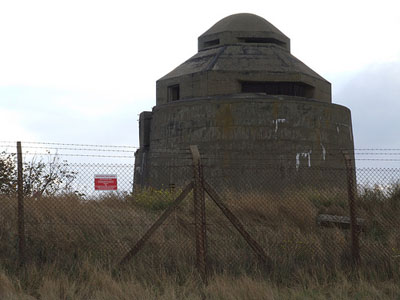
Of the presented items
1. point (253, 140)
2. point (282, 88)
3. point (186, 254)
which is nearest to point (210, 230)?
point (186, 254)

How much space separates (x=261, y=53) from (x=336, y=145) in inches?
192

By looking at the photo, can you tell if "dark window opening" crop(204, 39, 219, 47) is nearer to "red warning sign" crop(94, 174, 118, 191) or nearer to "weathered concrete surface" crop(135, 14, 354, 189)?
"weathered concrete surface" crop(135, 14, 354, 189)

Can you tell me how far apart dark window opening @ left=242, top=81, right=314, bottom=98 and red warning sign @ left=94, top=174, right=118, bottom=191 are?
11590mm

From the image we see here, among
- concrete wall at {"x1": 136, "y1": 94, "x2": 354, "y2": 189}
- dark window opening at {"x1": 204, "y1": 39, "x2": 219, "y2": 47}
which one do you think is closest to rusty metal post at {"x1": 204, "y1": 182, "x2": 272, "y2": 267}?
concrete wall at {"x1": 136, "y1": 94, "x2": 354, "y2": 189}

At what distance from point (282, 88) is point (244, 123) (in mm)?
3781

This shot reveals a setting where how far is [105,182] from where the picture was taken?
10.8m

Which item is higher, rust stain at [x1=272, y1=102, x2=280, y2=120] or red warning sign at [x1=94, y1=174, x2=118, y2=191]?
rust stain at [x1=272, y1=102, x2=280, y2=120]

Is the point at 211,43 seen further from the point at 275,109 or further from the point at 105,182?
the point at 105,182

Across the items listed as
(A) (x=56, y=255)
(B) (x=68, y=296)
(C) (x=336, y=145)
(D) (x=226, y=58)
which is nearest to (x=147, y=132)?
(D) (x=226, y=58)

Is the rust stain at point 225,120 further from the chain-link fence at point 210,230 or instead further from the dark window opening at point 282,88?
the chain-link fence at point 210,230

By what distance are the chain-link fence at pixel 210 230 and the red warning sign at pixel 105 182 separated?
0.04m

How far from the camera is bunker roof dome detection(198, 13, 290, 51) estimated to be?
74.8ft

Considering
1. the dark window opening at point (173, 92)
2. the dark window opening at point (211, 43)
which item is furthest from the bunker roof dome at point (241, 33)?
the dark window opening at point (173, 92)

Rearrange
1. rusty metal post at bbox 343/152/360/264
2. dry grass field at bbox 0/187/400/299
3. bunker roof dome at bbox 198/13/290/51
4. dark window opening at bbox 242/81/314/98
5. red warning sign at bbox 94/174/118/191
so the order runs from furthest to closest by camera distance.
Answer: bunker roof dome at bbox 198/13/290/51
dark window opening at bbox 242/81/314/98
red warning sign at bbox 94/174/118/191
rusty metal post at bbox 343/152/360/264
dry grass field at bbox 0/187/400/299
